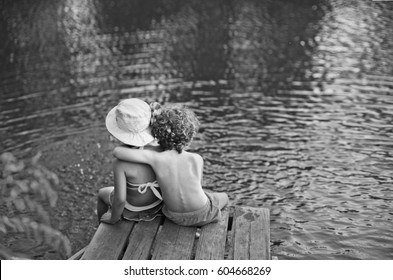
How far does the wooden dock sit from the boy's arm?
0.45 metres

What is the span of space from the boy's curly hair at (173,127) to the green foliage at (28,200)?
155 centimetres

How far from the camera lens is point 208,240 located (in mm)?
3637

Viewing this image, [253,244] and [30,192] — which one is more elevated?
[253,244]

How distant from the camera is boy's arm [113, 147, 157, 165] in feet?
11.9

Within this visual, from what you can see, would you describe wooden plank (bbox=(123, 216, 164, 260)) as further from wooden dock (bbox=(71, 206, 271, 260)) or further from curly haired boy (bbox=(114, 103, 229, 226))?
curly haired boy (bbox=(114, 103, 229, 226))

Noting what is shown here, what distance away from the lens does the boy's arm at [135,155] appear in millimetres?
3631

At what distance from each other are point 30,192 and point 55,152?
80cm

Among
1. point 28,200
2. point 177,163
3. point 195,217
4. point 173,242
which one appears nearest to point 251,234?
point 195,217

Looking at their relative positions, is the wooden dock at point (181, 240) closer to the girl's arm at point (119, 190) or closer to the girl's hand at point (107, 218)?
the girl's hand at point (107, 218)

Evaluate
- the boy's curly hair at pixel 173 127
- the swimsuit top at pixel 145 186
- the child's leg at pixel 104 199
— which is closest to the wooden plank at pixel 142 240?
the swimsuit top at pixel 145 186

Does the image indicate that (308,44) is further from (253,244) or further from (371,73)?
(253,244)

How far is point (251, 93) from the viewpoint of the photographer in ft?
25.2

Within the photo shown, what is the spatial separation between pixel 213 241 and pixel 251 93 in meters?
4.28
